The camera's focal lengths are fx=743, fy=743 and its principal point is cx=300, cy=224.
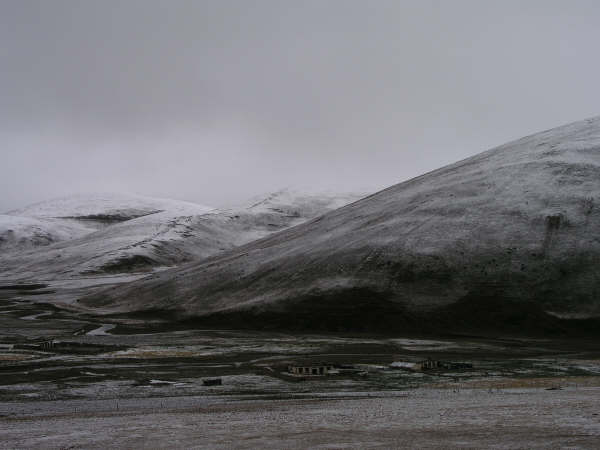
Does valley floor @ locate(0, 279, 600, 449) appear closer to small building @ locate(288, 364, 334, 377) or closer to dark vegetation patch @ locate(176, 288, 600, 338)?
small building @ locate(288, 364, 334, 377)

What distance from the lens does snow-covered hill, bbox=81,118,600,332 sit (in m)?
52.4

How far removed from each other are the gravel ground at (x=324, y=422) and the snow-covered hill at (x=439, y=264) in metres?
29.3

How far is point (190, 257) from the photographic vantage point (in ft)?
498

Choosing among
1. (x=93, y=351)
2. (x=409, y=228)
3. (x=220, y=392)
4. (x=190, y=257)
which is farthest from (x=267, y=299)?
(x=190, y=257)

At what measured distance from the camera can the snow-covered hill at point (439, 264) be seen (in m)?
52.4

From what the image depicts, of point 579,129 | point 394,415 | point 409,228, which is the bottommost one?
point 394,415

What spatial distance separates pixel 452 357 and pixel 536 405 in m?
17.3

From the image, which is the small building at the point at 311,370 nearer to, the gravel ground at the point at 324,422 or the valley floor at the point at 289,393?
the valley floor at the point at 289,393

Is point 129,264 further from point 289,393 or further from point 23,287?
point 289,393

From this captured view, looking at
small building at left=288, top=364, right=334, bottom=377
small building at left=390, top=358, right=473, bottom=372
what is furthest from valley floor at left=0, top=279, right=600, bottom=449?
small building at left=288, top=364, right=334, bottom=377

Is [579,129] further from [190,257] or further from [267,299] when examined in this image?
[190,257]

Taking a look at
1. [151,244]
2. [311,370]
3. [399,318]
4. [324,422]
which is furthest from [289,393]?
[151,244]

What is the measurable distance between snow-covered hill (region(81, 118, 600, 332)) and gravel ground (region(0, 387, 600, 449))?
29.3 meters

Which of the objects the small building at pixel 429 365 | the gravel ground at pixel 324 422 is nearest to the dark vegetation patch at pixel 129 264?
the small building at pixel 429 365
